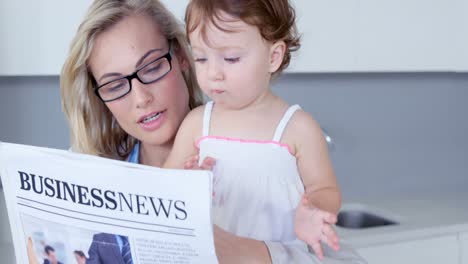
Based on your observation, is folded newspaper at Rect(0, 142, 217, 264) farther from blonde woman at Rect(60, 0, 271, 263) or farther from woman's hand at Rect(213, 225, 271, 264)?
blonde woman at Rect(60, 0, 271, 263)

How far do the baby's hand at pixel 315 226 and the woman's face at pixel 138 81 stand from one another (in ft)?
1.45

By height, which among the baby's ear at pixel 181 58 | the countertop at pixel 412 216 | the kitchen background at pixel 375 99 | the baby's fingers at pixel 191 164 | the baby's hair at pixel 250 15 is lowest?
the countertop at pixel 412 216

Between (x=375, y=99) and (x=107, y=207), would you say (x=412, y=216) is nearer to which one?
(x=375, y=99)

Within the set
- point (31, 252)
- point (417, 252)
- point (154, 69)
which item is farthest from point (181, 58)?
point (417, 252)

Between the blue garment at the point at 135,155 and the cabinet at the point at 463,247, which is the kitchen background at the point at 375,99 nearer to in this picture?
the cabinet at the point at 463,247

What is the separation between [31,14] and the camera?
197 cm

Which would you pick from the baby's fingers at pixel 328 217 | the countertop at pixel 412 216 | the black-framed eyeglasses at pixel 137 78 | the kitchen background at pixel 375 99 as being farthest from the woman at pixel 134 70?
the countertop at pixel 412 216

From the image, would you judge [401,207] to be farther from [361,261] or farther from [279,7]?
[279,7]

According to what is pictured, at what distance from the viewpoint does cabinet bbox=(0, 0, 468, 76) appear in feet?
6.56

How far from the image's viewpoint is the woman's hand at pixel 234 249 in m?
1.01

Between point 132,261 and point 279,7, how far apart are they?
0.50 meters

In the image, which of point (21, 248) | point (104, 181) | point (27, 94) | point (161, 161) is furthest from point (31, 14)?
point (104, 181)

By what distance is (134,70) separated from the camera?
52.8 inches

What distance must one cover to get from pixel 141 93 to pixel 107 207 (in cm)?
42
